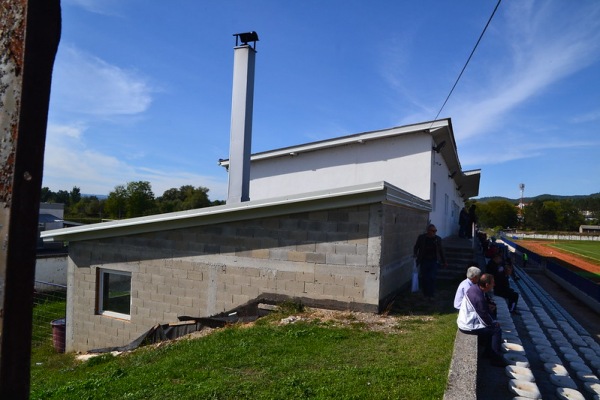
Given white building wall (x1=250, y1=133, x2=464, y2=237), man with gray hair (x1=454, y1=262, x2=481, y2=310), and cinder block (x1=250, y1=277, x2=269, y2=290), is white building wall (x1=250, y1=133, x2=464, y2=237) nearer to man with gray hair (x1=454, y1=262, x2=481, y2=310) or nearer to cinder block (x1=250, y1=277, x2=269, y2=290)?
cinder block (x1=250, y1=277, x2=269, y2=290)

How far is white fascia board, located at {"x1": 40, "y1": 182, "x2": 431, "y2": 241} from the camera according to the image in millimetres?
8352

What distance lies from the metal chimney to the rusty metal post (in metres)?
10.5

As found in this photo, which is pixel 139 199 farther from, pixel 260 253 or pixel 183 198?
pixel 260 253

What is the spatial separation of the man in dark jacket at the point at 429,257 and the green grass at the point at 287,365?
151 centimetres

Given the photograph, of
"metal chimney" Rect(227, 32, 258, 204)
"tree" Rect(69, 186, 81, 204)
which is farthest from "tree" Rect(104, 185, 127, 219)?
"metal chimney" Rect(227, 32, 258, 204)

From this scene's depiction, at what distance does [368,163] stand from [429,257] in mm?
6051

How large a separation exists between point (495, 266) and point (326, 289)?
462 cm

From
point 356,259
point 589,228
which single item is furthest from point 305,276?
point 589,228

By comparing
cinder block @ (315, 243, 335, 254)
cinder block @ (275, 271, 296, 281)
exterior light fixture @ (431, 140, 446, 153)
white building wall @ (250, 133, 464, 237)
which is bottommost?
cinder block @ (275, 271, 296, 281)

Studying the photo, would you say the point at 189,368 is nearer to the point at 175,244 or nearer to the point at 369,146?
the point at 175,244

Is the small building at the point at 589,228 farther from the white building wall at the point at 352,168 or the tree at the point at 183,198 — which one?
the white building wall at the point at 352,168

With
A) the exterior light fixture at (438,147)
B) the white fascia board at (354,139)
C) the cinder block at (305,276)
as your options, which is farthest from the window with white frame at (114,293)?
the exterior light fixture at (438,147)

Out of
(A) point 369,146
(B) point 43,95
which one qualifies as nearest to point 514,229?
(A) point 369,146

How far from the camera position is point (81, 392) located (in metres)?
5.52
